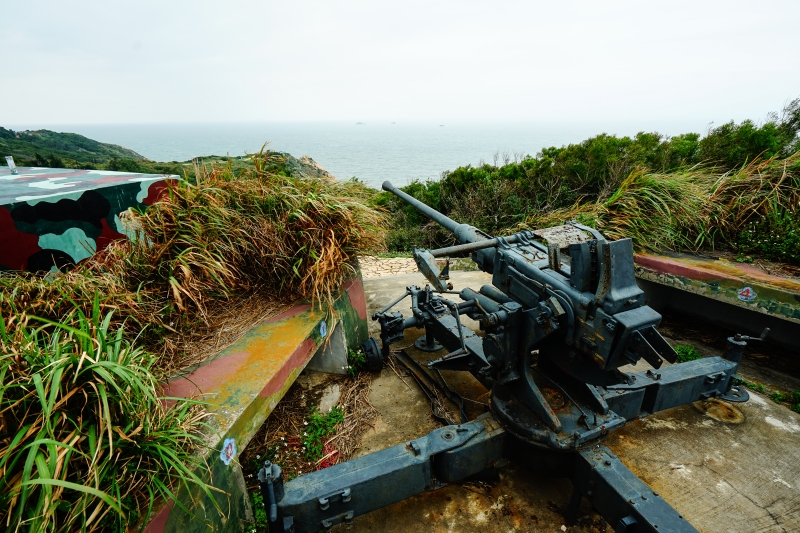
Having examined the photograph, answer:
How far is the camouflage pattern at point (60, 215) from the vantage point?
3.29 m

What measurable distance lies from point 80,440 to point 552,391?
2.55 meters

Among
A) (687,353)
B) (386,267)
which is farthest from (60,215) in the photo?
(687,353)

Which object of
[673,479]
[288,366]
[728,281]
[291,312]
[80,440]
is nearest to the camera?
[80,440]

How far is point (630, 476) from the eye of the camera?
2154 mm

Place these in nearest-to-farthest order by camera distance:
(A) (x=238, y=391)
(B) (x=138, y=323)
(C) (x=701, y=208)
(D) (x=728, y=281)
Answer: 1. (A) (x=238, y=391)
2. (B) (x=138, y=323)
3. (D) (x=728, y=281)
4. (C) (x=701, y=208)

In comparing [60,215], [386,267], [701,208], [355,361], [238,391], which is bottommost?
[386,267]

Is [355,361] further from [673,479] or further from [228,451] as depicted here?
[673,479]

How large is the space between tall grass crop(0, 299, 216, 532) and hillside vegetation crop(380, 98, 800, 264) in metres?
3.70

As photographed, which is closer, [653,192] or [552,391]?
[552,391]

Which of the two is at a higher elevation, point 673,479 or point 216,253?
point 216,253

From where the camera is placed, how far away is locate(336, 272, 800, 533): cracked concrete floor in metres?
2.56

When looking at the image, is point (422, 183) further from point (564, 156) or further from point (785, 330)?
point (785, 330)

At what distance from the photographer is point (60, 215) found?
142 inches

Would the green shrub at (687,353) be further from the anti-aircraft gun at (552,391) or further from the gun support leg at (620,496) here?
the gun support leg at (620,496)
